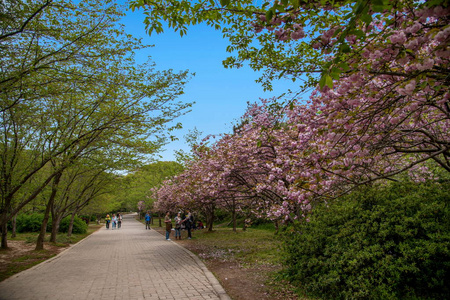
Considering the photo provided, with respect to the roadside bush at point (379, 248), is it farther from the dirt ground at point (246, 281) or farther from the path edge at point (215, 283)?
the path edge at point (215, 283)

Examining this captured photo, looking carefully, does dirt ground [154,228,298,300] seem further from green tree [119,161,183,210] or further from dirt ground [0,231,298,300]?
green tree [119,161,183,210]

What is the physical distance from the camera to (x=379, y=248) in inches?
176

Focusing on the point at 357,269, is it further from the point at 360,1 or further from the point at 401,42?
the point at 360,1

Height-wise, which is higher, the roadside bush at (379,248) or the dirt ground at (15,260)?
the roadside bush at (379,248)

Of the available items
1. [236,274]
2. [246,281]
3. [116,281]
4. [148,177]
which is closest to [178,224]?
[116,281]

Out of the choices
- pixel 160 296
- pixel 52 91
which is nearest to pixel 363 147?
pixel 160 296


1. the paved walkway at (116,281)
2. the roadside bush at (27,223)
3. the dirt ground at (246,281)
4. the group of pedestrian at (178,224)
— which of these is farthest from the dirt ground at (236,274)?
the roadside bush at (27,223)

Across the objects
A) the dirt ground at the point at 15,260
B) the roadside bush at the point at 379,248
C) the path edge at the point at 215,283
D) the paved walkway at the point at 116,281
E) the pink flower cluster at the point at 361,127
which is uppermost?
the pink flower cluster at the point at 361,127

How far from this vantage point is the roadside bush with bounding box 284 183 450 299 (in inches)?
160

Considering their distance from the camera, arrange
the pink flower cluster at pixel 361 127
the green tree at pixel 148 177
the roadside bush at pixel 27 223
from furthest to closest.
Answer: the roadside bush at pixel 27 223
the green tree at pixel 148 177
the pink flower cluster at pixel 361 127

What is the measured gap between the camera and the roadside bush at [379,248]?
406 cm

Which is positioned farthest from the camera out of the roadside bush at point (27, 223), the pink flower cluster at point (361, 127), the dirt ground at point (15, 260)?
the roadside bush at point (27, 223)

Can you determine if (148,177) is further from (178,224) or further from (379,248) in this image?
(379,248)

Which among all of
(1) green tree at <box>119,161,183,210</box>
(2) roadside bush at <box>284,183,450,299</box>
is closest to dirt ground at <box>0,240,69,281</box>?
(1) green tree at <box>119,161,183,210</box>
